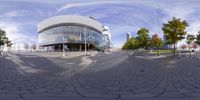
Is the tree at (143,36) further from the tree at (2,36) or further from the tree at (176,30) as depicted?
the tree at (2,36)

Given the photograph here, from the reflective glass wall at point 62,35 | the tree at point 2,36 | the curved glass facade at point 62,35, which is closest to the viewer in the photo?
the tree at point 2,36

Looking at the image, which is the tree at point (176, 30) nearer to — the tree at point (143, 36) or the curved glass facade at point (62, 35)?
the tree at point (143, 36)

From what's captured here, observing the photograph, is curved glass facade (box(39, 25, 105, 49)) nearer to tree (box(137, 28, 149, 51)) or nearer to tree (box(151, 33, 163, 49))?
tree (box(151, 33, 163, 49))

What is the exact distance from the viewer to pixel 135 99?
24.0 feet

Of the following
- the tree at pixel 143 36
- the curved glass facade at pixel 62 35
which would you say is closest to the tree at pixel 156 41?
the tree at pixel 143 36

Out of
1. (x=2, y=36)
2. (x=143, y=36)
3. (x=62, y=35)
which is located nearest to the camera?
(x=2, y=36)

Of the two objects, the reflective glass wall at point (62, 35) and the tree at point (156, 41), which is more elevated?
the reflective glass wall at point (62, 35)

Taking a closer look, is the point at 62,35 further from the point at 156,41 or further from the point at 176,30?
the point at 176,30

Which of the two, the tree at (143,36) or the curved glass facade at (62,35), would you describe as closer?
the tree at (143,36)

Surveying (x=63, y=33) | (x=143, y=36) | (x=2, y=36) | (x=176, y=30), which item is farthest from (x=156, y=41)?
(x=2, y=36)

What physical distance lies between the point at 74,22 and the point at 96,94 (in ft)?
382

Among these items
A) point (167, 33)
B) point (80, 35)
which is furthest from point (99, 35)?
point (167, 33)

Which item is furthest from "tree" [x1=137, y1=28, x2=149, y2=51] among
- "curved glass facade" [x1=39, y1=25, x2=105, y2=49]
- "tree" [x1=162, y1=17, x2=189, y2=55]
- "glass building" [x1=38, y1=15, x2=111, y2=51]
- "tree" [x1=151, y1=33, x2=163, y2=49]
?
"curved glass facade" [x1=39, y1=25, x2=105, y2=49]

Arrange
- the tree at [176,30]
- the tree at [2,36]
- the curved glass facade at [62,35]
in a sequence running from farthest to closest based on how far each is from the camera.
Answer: the curved glass facade at [62,35] → the tree at [2,36] → the tree at [176,30]
